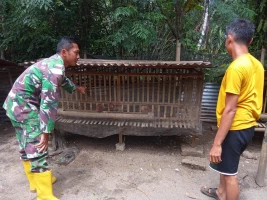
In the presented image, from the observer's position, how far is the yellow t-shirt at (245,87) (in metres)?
1.76

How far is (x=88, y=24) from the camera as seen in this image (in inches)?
239

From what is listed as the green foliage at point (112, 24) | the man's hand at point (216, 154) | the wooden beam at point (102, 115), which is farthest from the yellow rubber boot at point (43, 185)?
the green foliage at point (112, 24)

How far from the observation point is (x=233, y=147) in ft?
6.71

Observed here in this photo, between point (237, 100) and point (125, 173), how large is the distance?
2291mm

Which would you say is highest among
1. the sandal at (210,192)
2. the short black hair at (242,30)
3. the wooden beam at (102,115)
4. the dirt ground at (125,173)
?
the short black hair at (242,30)

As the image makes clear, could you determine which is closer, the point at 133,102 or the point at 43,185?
the point at 43,185

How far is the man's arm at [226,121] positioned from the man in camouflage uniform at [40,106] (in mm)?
1749

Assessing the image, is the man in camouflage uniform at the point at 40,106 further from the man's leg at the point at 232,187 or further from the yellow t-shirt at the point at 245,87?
the man's leg at the point at 232,187

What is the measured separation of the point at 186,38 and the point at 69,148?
210 inches

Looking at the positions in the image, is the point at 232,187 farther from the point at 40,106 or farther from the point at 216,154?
the point at 40,106

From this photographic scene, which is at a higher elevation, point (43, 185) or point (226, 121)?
point (226, 121)

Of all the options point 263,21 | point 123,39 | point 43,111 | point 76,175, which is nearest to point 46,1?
point 123,39

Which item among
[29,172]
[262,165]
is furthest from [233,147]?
[29,172]

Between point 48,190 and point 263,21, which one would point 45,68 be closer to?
point 48,190
